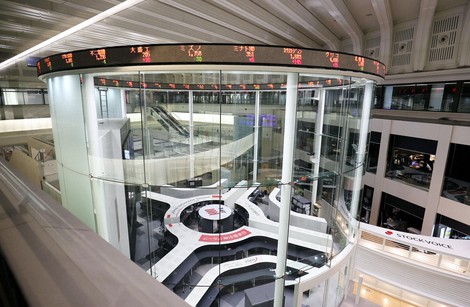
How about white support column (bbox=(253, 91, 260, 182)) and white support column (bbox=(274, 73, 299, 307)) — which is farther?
white support column (bbox=(253, 91, 260, 182))

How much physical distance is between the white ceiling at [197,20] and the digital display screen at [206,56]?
4427 mm

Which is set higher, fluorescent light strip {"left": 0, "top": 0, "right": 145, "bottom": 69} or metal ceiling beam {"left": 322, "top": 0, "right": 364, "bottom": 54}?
metal ceiling beam {"left": 322, "top": 0, "right": 364, "bottom": 54}

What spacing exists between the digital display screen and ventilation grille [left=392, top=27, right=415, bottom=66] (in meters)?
11.5

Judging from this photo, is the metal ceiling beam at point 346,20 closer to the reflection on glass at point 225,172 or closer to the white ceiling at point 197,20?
the white ceiling at point 197,20

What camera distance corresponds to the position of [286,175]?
458cm

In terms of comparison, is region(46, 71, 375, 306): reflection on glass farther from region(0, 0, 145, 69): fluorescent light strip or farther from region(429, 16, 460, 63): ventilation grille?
region(429, 16, 460, 63): ventilation grille

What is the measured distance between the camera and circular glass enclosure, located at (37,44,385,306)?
3982mm

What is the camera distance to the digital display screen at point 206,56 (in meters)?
3.63

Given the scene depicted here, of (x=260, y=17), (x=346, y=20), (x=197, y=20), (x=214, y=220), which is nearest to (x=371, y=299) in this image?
(x=214, y=220)

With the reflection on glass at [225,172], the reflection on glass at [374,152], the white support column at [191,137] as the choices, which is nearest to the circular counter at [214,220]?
the reflection on glass at [225,172]

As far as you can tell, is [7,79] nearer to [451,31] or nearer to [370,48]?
[370,48]

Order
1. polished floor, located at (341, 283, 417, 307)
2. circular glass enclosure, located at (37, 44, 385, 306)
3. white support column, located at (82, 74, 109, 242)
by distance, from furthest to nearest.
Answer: polished floor, located at (341, 283, 417, 307), white support column, located at (82, 74, 109, 242), circular glass enclosure, located at (37, 44, 385, 306)

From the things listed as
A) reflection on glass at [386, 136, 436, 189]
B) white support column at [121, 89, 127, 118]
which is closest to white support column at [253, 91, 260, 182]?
white support column at [121, 89, 127, 118]

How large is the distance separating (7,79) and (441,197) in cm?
1972
